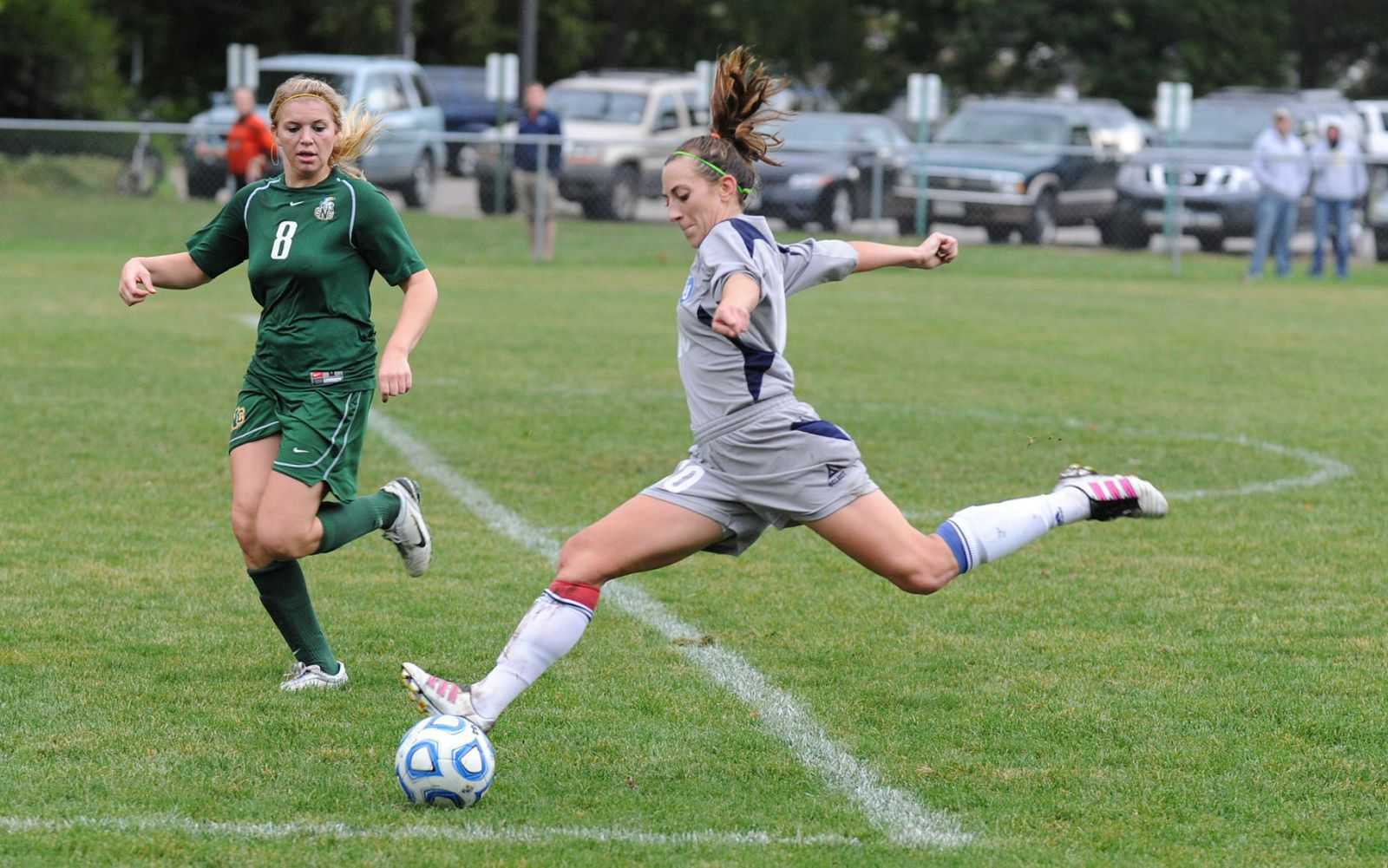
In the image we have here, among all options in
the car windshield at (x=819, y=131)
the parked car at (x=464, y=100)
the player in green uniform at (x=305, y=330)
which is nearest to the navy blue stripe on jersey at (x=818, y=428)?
the player in green uniform at (x=305, y=330)

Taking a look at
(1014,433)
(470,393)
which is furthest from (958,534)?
(470,393)

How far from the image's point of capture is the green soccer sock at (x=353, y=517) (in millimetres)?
5719

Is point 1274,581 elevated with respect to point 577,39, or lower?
lower

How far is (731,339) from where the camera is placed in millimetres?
4801

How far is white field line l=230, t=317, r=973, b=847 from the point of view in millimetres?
4551

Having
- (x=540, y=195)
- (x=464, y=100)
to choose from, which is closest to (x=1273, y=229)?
(x=540, y=195)

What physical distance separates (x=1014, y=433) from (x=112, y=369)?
19.3ft

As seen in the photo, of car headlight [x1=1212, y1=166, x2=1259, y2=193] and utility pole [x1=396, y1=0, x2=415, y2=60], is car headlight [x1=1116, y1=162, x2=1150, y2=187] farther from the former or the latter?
utility pole [x1=396, y1=0, x2=415, y2=60]

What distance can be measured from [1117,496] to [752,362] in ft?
3.92

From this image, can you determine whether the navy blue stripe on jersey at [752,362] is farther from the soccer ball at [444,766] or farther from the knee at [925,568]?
the soccer ball at [444,766]

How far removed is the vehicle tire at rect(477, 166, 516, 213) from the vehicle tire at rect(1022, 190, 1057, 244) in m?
6.71

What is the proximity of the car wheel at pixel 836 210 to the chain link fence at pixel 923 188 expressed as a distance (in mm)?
16

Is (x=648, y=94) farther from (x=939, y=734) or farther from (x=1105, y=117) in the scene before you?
(x=939, y=734)

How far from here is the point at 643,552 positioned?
4938 millimetres
